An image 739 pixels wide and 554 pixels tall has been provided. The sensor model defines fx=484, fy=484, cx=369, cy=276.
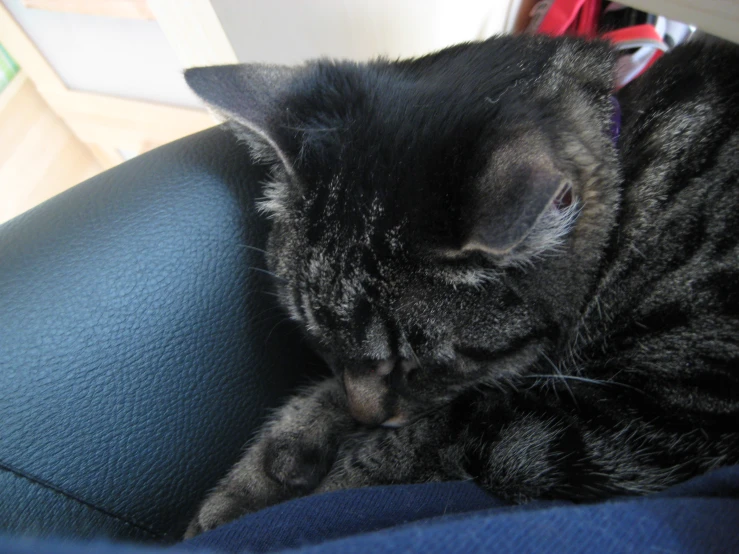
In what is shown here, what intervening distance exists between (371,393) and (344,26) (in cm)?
110

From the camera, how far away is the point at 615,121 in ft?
2.45

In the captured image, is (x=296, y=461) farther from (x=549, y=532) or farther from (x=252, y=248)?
(x=549, y=532)

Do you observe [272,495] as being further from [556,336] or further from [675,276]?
[675,276]

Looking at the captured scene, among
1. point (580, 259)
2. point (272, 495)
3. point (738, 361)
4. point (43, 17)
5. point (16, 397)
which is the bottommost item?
point (272, 495)

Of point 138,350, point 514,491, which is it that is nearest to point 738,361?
point 514,491

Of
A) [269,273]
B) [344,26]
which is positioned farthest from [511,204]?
[344,26]

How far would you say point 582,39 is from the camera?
0.83 meters

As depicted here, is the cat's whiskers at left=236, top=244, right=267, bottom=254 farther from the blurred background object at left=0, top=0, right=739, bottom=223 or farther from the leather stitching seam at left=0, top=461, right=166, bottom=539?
the blurred background object at left=0, top=0, right=739, bottom=223

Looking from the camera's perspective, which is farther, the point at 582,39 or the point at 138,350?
the point at 582,39

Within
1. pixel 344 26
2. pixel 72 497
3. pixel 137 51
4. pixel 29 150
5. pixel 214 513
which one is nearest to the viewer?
pixel 72 497

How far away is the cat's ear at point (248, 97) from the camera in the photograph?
0.73 m

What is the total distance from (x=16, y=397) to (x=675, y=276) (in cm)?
90

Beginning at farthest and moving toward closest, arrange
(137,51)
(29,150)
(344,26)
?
(29,150), (137,51), (344,26)

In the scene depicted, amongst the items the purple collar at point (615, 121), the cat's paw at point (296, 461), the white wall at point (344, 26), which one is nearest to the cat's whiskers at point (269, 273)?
the cat's paw at point (296, 461)
